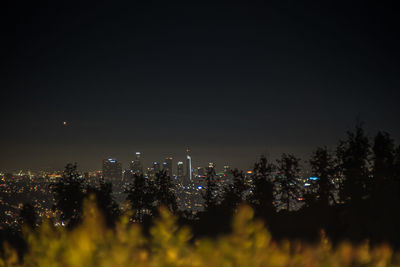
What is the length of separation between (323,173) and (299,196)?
5369mm

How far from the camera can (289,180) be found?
1563 inches

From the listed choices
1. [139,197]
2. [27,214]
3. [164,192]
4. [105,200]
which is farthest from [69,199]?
[164,192]

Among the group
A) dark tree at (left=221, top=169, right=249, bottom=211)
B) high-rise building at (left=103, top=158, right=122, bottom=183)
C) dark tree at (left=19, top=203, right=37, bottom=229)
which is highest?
high-rise building at (left=103, top=158, right=122, bottom=183)

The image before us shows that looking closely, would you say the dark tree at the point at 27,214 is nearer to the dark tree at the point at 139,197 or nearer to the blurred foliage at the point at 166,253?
the dark tree at the point at 139,197

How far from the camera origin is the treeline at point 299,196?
22.6m

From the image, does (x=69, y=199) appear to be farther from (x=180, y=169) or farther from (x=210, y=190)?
(x=180, y=169)

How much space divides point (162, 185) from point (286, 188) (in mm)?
15736

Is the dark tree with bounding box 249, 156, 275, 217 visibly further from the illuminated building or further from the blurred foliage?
the illuminated building

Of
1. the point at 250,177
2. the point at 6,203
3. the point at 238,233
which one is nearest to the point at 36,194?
the point at 6,203

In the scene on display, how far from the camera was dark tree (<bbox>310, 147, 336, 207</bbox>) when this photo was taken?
34822 mm

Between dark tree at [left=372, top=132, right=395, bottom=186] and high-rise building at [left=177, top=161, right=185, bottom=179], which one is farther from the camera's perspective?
high-rise building at [left=177, top=161, right=185, bottom=179]

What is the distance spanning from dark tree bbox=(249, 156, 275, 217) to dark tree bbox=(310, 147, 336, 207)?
17.7ft

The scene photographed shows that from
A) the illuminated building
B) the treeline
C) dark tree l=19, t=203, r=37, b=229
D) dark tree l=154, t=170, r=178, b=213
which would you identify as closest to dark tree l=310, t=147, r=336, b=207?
the treeline

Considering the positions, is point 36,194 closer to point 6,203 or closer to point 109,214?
point 6,203
